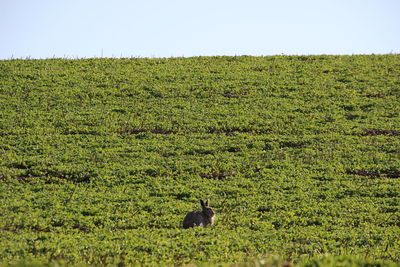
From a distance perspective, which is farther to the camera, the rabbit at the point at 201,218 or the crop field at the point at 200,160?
the rabbit at the point at 201,218

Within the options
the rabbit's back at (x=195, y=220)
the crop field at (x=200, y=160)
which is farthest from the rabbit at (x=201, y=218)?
the crop field at (x=200, y=160)

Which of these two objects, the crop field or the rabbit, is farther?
the rabbit

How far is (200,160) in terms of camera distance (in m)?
25.5

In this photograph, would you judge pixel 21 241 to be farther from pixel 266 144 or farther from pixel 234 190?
pixel 266 144

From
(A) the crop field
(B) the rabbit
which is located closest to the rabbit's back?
(B) the rabbit

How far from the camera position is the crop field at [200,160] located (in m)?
15.1

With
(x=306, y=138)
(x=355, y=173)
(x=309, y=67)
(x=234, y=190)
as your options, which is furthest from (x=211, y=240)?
(x=309, y=67)

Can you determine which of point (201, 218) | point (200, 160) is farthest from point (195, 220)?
point (200, 160)

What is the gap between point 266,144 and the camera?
28141mm

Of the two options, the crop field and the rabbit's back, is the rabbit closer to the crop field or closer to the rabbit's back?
the rabbit's back

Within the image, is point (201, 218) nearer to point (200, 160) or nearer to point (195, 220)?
point (195, 220)

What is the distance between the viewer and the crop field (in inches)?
595

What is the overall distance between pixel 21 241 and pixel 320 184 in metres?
14.3

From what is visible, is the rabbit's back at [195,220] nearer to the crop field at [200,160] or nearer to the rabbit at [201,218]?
the rabbit at [201,218]
